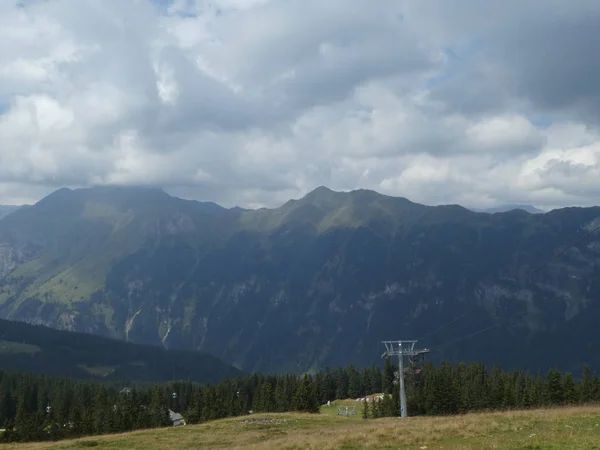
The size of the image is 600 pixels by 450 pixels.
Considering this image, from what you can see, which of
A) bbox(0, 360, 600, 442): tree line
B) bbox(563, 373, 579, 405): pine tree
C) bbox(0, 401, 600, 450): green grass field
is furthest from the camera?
bbox(563, 373, 579, 405): pine tree

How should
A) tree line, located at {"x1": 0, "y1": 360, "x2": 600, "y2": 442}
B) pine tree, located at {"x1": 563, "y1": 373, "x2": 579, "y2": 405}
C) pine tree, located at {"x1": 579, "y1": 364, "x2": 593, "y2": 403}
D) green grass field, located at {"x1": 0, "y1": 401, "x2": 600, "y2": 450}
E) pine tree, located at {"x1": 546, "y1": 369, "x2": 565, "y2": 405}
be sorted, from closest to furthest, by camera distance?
green grass field, located at {"x1": 0, "y1": 401, "x2": 600, "y2": 450} < tree line, located at {"x1": 0, "y1": 360, "x2": 600, "y2": 442} < pine tree, located at {"x1": 563, "y1": 373, "x2": 579, "y2": 405} < pine tree, located at {"x1": 546, "y1": 369, "x2": 565, "y2": 405} < pine tree, located at {"x1": 579, "y1": 364, "x2": 593, "y2": 403}

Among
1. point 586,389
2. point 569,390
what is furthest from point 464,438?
point 586,389

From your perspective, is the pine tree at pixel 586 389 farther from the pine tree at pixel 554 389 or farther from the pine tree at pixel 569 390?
the pine tree at pixel 554 389

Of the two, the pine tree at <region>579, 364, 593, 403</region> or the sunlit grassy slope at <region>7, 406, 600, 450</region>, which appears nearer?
the sunlit grassy slope at <region>7, 406, 600, 450</region>

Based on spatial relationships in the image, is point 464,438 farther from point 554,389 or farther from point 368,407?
point 368,407

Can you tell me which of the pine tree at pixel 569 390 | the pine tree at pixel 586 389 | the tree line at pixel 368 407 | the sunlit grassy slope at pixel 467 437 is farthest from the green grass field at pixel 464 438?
the pine tree at pixel 586 389

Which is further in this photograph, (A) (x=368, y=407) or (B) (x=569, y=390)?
(A) (x=368, y=407)

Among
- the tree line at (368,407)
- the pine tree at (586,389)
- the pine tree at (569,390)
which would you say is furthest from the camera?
the pine tree at (586,389)

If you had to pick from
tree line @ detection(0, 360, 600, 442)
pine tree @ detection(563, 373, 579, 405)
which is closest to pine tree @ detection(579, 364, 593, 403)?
tree line @ detection(0, 360, 600, 442)

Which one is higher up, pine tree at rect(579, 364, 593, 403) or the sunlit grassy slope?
the sunlit grassy slope

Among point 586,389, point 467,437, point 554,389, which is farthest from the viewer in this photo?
point 586,389

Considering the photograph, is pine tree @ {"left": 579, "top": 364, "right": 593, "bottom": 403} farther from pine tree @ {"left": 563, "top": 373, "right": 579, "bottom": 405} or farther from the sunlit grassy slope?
the sunlit grassy slope

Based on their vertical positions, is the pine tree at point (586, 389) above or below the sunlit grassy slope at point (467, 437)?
below

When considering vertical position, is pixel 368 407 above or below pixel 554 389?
below
